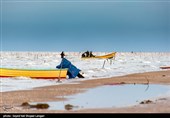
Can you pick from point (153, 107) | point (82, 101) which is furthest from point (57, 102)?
point (153, 107)

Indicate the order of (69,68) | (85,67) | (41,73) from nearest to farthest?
(41,73), (69,68), (85,67)

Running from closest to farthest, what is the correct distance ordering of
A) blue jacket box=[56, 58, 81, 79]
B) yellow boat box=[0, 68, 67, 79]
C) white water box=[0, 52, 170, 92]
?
white water box=[0, 52, 170, 92] < yellow boat box=[0, 68, 67, 79] < blue jacket box=[56, 58, 81, 79]

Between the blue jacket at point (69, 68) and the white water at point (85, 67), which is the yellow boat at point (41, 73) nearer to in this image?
the blue jacket at point (69, 68)

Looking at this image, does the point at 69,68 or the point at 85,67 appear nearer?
the point at 69,68

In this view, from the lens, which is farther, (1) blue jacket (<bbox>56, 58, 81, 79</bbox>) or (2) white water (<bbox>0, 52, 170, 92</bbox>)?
(1) blue jacket (<bbox>56, 58, 81, 79</bbox>)

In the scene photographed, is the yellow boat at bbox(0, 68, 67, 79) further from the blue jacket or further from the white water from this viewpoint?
the white water

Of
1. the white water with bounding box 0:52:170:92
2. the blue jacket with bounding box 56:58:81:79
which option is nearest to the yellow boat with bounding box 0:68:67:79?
the blue jacket with bounding box 56:58:81:79

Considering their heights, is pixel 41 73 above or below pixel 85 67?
above

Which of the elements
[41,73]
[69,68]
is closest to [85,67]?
[69,68]

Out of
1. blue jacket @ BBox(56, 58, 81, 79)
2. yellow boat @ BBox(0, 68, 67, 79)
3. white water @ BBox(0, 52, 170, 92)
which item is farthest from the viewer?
blue jacket @ BBox(56, 58, 81, 79)

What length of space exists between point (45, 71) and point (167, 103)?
13.8m

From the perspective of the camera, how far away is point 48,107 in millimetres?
10883

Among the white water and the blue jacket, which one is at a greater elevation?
the blue jacket

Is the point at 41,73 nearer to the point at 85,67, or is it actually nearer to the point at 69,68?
the point at 69,68
